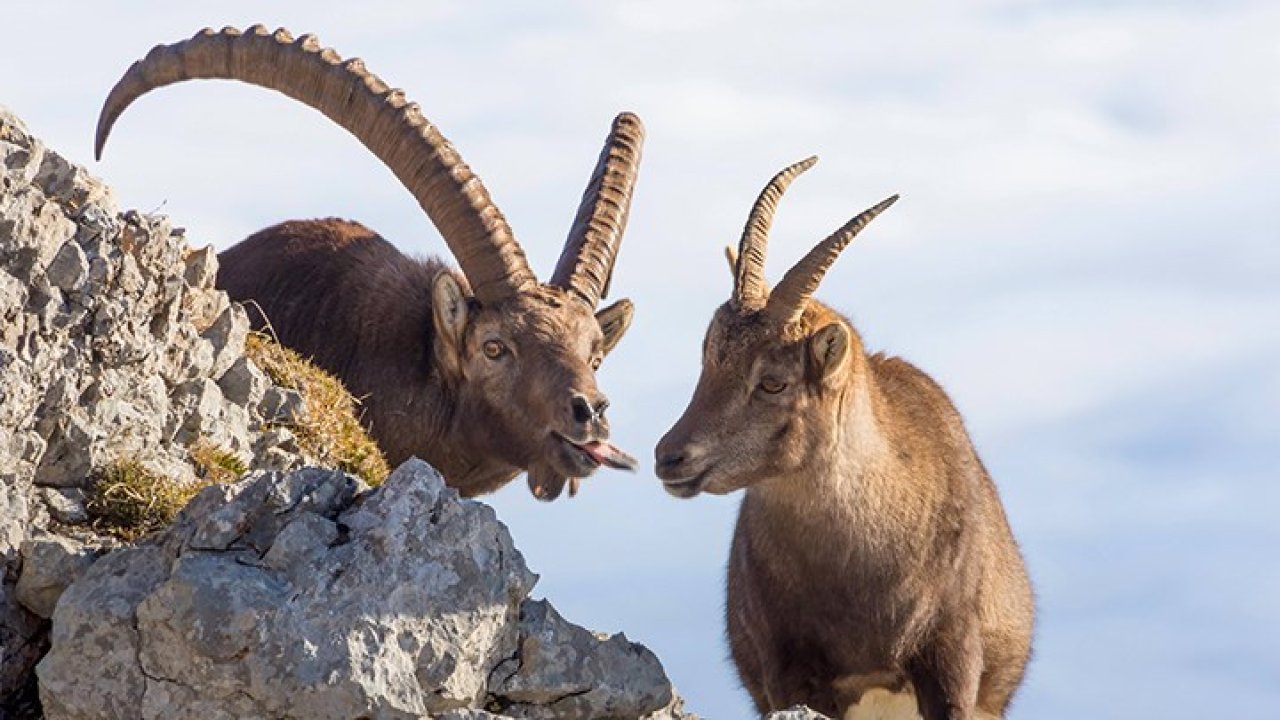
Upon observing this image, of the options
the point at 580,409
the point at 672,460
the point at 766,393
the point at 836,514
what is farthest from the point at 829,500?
the point at 580,409

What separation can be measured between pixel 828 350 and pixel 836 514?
1.14 metres

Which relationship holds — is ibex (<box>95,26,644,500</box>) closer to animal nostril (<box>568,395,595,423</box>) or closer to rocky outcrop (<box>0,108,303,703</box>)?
animal nostril (<box>568,395,595,423</box>)

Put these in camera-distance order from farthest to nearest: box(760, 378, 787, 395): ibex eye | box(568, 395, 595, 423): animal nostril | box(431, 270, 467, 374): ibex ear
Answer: box(431, 270, 467, 374): ibex ear
box(568, 395, 595, 423): animal nostril
box(760, 378, 787, 395): ibex eye

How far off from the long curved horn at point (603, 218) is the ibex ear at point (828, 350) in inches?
153

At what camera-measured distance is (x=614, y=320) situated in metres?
18.0

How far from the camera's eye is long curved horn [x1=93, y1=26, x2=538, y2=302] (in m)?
17.2

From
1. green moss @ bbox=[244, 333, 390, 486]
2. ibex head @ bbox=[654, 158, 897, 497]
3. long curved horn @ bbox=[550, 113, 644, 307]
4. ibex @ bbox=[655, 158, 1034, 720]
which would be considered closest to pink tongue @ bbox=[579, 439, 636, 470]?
ibex @ bbox=[655, 158, 1034, 720]

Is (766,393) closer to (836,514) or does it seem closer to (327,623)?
(836,514)

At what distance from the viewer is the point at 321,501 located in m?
11.0

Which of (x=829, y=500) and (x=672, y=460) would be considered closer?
(x=672, y=460)

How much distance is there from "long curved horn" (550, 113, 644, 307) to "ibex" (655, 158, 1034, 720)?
3.03 m

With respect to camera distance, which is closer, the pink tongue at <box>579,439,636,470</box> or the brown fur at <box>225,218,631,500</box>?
the pink tongue at <box>579,439,636,470</box>

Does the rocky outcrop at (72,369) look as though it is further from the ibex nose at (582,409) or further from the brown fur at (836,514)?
the ibex nose at (582,409)

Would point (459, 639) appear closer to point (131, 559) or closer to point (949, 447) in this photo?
point (131, 559)
